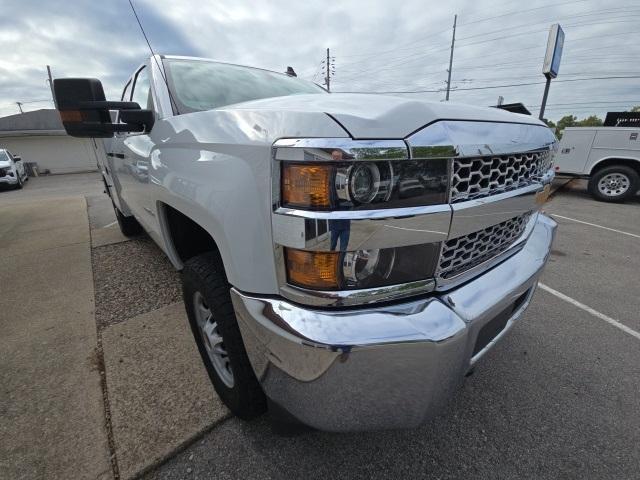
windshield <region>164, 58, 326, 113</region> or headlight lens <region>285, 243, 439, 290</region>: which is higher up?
windshield <region>164, 58, 326, 113</region>

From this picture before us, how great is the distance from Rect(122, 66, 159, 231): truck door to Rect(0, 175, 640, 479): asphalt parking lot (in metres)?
0.90

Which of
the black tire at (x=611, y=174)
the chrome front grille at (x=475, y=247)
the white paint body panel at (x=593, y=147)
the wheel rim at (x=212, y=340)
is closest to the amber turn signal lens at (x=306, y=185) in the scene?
the chrome front grille at (x=475, y=247)

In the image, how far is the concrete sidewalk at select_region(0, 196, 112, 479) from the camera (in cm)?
146

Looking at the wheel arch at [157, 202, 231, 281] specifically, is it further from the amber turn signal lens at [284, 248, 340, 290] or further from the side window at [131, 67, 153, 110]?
the amber turn signal lens at [284, 248, 340, 290]

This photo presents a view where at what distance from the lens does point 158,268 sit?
3.51 meters

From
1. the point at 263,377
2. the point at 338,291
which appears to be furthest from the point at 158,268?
the point at 338,291

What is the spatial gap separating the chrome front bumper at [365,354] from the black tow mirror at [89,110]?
1217mm

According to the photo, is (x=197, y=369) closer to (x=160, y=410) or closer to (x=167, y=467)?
(x=160, y=410)

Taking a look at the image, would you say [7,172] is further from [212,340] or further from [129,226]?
[212,340]

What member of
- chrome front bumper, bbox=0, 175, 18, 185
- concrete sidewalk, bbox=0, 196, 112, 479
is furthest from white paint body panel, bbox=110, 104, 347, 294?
chrome front bumper, bbox=0, 175, 18, 185

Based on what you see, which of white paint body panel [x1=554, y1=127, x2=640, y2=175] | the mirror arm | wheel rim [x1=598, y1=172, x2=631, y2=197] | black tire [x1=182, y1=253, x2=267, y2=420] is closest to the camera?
black tire [x1=182, y1=253, x2=267, y2=420]

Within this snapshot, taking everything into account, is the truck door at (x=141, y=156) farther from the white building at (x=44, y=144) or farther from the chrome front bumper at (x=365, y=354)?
the white building at (x=44, y=144)

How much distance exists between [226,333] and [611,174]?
10.2 metres

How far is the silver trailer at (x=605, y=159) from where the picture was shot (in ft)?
25.0
